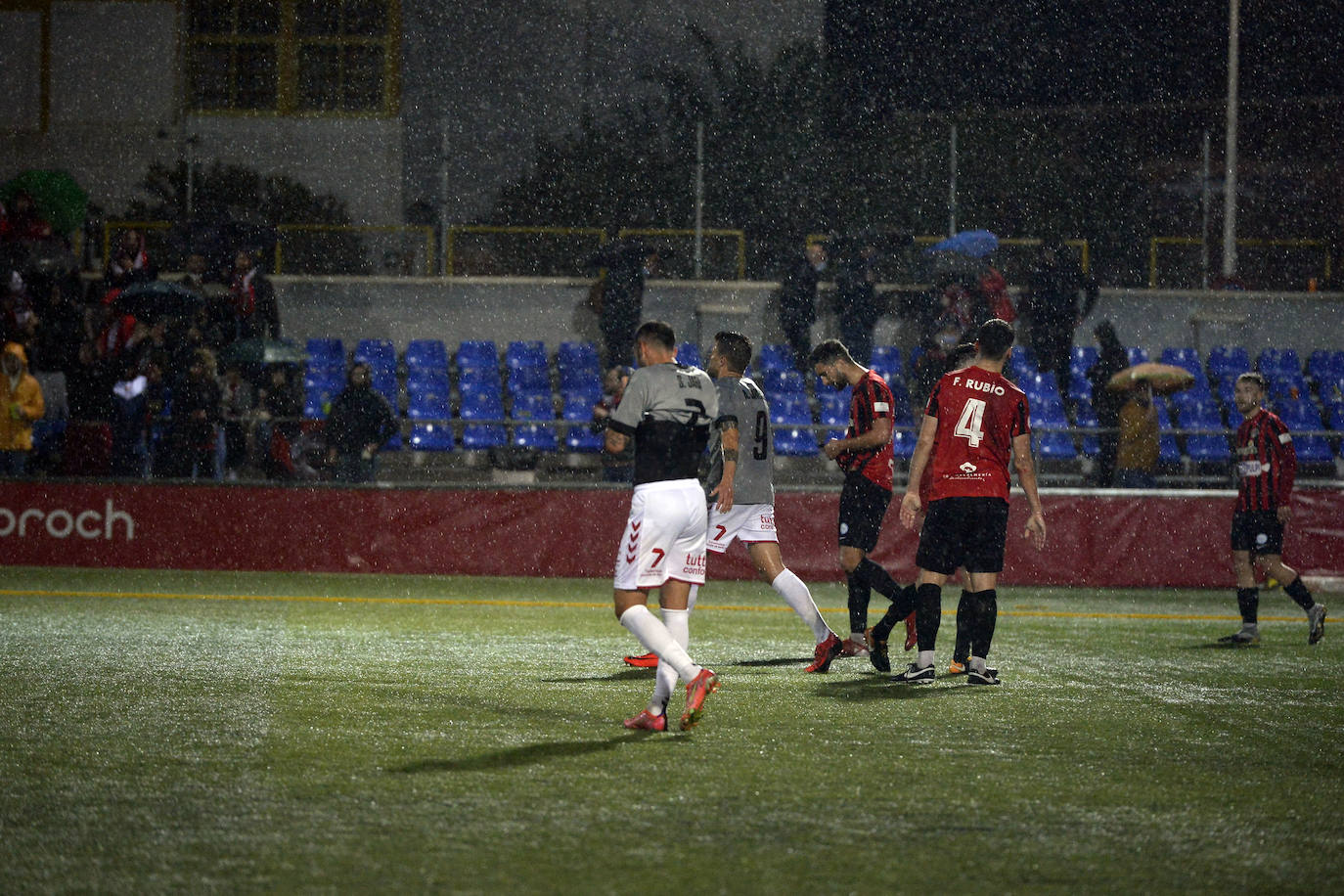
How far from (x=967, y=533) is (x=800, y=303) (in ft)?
41.3

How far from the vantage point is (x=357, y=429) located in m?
17.2

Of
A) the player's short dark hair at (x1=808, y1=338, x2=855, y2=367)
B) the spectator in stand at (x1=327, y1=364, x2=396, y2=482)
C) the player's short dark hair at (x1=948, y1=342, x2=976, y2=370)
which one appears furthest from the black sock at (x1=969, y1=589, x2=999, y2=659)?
the spectator in stand at (x1=327, y1=364, x2=396, y2=482)

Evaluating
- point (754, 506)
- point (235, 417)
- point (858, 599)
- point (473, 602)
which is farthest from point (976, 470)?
point (235, 417)

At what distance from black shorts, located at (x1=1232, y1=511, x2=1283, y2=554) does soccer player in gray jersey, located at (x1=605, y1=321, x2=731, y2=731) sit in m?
6.01

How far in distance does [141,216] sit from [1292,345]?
1961cm

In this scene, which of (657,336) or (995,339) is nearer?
(657,336)

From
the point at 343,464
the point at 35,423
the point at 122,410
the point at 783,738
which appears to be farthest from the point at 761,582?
the point at 783,738

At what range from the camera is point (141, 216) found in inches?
1038

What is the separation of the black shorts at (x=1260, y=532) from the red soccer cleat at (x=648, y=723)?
6.31 m

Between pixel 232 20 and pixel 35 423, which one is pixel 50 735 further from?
pixel 232 20

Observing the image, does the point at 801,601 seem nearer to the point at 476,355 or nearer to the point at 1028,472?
the point at 1028,472

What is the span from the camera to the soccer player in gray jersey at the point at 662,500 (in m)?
7.11

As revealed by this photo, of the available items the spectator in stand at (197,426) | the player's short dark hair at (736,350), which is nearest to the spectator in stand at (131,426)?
the spectator in stand at (197,426)

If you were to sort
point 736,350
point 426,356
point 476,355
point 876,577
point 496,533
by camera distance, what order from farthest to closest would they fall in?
point 476,355
point 426,356
point 496,533
point 876,577
point 736,350
